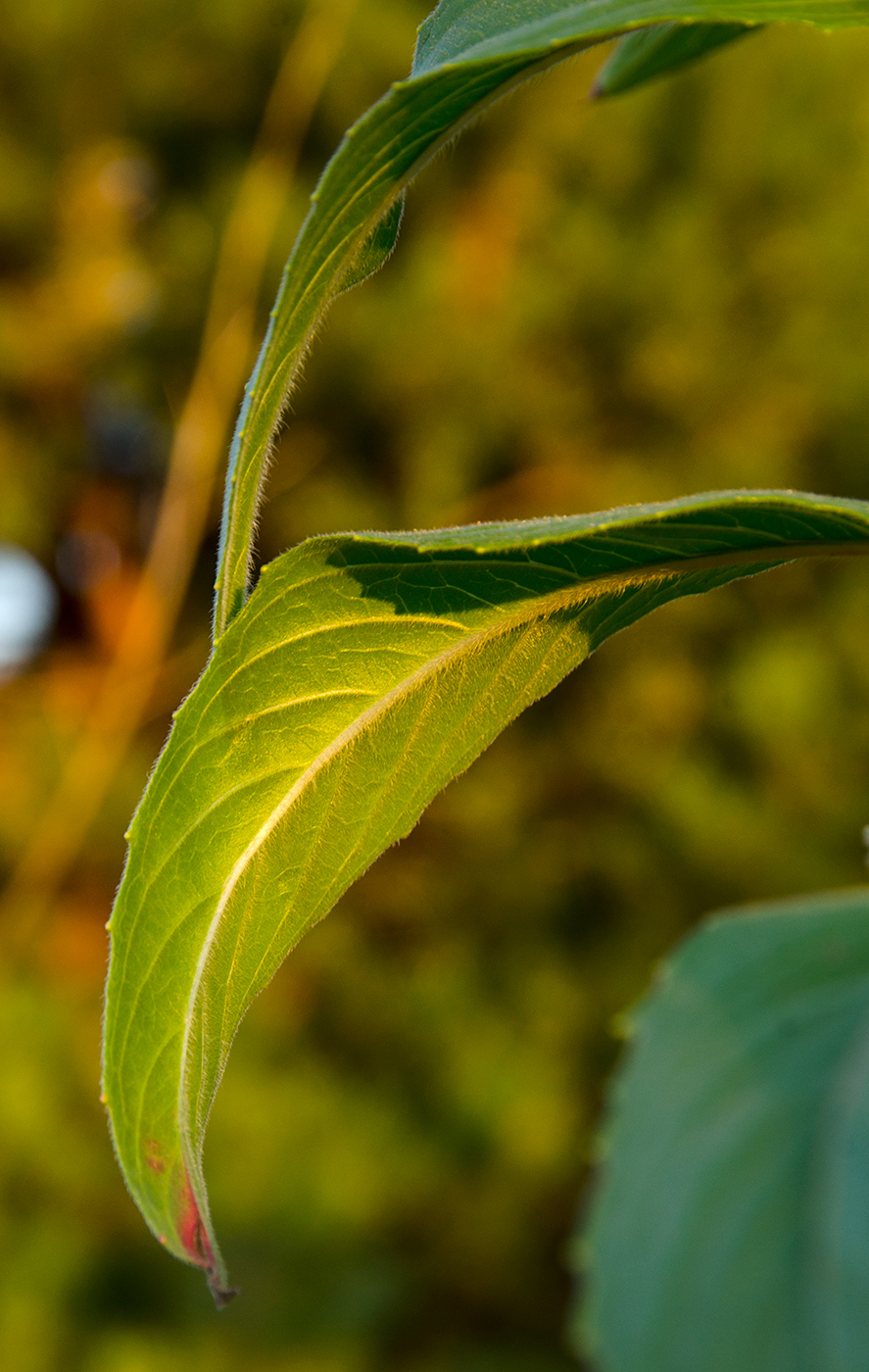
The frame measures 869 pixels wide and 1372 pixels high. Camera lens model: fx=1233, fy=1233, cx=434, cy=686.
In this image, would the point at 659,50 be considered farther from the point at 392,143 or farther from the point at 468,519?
the point at 468,519

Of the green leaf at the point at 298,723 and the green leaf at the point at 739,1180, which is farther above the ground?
the green leaf at the point at 298,723

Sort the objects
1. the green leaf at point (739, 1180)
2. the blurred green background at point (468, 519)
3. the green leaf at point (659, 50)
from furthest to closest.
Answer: the blurred green background at point (468, 519)
the green leaf at point (659, 50)
the green leaf at point (739, 1180)

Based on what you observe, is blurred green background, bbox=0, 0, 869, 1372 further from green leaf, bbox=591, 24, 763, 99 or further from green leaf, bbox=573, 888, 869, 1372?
green leaf, bbox=573, 888, 869, 1372

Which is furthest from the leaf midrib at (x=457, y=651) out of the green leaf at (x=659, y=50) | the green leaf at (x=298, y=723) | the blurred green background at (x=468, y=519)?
the blurred green background at (x=468, y=519)

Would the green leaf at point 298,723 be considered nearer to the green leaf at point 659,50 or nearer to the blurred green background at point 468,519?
the green leaf at point 659,50

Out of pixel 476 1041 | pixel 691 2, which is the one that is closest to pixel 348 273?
pixel 691 2

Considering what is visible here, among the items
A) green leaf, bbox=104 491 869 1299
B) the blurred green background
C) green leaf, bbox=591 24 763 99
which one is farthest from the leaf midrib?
the blurred green background
